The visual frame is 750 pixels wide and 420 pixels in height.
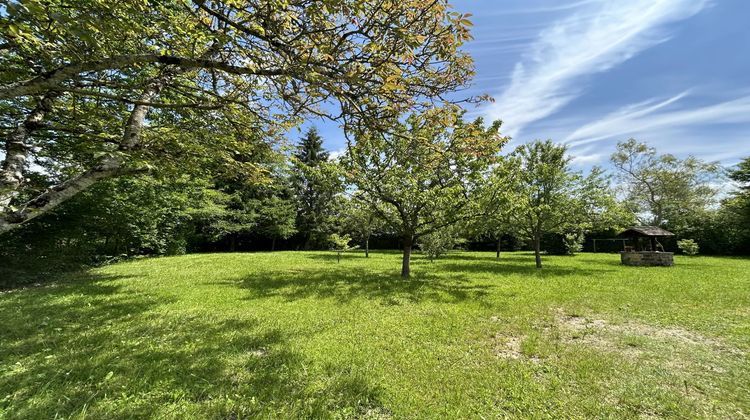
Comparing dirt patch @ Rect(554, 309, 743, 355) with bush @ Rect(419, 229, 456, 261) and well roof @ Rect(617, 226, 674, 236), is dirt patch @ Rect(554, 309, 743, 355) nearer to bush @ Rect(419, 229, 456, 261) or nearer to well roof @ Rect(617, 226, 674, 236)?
bush @ Rect(419, 229, 456, 261)

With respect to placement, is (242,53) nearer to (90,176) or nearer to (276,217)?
(90,176)

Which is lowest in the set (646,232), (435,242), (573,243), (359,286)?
(359,286)

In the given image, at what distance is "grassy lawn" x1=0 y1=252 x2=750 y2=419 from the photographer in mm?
3117

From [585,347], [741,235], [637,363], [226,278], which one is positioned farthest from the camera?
[741,235]

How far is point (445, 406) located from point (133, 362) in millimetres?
3695

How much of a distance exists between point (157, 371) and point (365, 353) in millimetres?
2473

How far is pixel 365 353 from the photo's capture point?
14.3 feet

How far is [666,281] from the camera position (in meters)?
10.3

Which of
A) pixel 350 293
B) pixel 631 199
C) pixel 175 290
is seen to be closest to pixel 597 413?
pixel 350 293

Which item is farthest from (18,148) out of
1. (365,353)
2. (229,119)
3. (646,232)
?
(646,232)

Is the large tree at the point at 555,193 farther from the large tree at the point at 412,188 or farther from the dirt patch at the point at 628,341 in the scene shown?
the dirt patch at the point at 628,341

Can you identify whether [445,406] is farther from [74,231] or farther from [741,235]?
[741,235]

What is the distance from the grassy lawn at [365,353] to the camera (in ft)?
10.2

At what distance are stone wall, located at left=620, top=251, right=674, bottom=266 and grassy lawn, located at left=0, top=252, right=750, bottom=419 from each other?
26.6 ft
